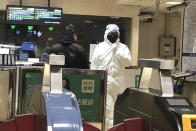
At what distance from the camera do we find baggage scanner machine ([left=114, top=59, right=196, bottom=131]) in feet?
5.25

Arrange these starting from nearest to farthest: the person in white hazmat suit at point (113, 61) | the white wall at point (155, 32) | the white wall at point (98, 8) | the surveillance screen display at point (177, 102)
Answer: the surveillance screen display at point (177, 102) < the person in white hazmat suit at point (113, 61) < the white wall at point (98, 8) < the white wall at point (155, 32)

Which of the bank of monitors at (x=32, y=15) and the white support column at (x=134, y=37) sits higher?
the bank of monitors at (x=32, y=15)

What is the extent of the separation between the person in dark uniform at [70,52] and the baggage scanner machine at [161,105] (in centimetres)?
266

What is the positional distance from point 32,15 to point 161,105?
716cm

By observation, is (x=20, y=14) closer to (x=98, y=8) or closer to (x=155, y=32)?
(x=98, y=8)

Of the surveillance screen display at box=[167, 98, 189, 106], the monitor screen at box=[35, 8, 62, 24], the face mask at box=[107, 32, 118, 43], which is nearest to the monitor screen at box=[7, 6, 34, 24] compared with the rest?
the monitor screen at box=[35, 8, 62, 24]

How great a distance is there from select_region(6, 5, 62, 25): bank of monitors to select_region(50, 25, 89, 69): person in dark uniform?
3690mm

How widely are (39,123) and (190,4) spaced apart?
4674 mm

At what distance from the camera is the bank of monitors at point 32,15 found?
841 cm

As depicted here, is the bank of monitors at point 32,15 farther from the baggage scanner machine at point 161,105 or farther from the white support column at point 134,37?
the baggage scanner machine at point 161,105

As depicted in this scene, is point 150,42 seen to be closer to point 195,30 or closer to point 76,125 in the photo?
point 195,30

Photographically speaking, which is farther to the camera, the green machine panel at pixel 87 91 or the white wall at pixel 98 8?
the white wall at pixel 98 8

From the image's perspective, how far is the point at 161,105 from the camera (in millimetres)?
1726

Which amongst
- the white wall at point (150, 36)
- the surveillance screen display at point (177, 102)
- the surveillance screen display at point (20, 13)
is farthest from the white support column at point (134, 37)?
the surveillance screen display at point (177, 102)
